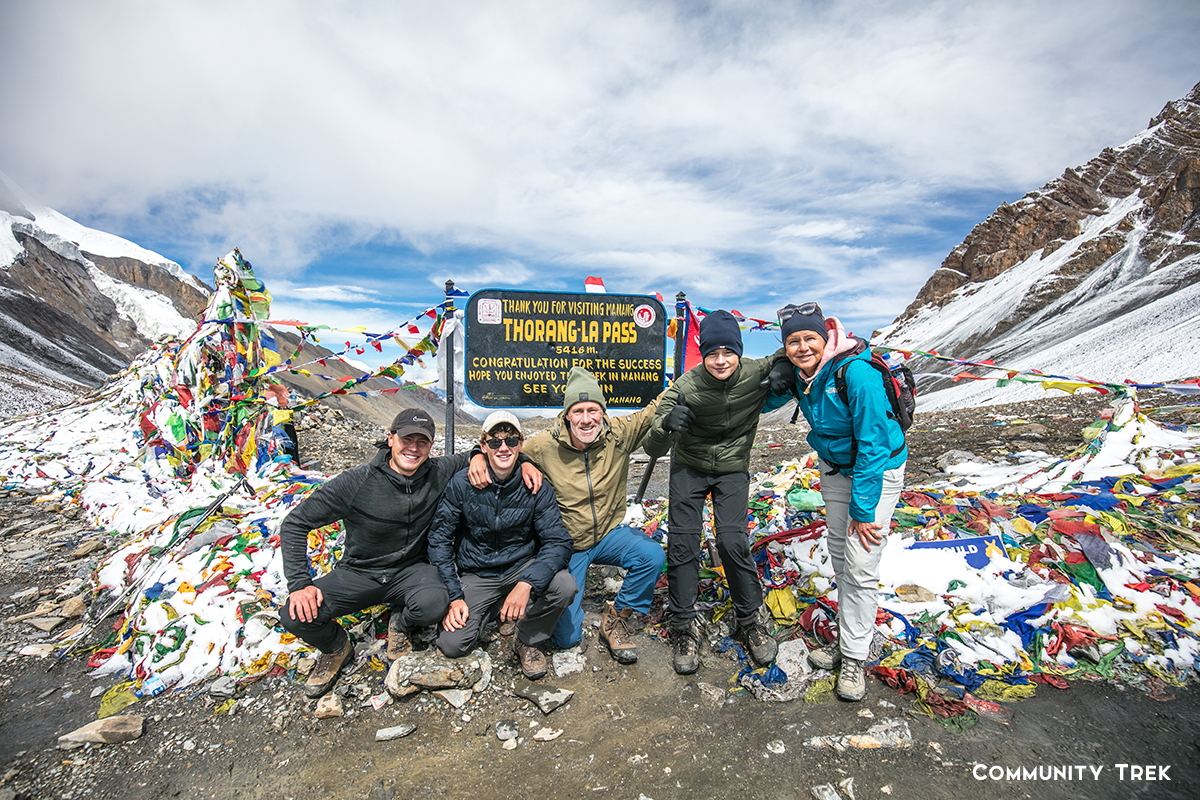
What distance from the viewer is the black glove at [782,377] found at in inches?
149

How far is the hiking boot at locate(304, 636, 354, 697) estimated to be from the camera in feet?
→ 11.4

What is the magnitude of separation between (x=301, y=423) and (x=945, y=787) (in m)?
14.3

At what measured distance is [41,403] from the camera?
16953 mm

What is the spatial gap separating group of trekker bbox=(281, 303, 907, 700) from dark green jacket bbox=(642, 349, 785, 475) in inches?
0.4

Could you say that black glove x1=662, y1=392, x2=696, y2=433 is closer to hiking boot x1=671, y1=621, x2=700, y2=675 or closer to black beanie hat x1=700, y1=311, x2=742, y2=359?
black beanie hat x1=700, y1=311, x2=742, y2=359

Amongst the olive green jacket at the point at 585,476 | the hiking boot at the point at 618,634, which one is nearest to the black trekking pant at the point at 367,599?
the olive green jacket at the point at 585,476

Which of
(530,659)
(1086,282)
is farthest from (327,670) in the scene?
(1086,282)

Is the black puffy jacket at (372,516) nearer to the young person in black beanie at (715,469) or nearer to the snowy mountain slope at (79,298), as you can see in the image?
the young person in black beanie at (715,469)

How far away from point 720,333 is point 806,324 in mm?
611

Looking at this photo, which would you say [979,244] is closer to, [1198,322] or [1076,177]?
[1076,177]

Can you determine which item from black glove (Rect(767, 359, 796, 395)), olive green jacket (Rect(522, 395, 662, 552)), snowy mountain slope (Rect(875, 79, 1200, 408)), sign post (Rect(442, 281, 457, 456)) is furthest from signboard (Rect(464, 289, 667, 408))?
snowy mountain slope (Rect(875, 79, 1200, 408))

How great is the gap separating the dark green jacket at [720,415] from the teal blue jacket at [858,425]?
22.1 inches

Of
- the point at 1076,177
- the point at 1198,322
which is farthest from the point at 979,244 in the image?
the point at 1198,322

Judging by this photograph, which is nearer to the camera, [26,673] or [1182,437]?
[26,673]
